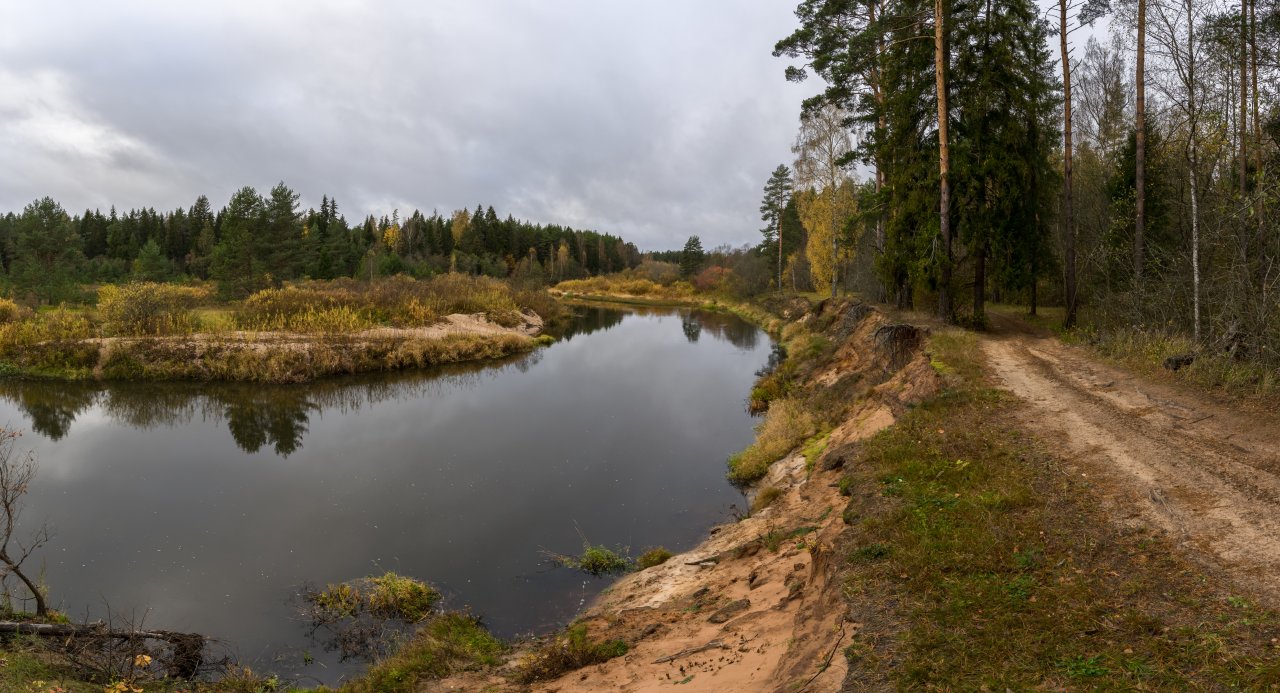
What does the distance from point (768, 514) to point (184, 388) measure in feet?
67.8

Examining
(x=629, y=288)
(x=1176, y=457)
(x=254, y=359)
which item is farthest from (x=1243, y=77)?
(x=629, y=288)

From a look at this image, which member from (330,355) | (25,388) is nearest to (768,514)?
(330,355)

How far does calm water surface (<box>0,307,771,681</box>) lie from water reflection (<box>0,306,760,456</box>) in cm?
10

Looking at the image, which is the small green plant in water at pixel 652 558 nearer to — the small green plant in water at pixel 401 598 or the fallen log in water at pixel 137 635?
the small green plant in water at pixel 401 598

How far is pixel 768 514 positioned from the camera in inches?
378

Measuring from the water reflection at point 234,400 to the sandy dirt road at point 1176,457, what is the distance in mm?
15555

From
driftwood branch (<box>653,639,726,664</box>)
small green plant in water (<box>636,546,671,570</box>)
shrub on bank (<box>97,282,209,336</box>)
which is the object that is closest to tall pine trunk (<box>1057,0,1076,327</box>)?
small green plant in water (<box>636,546,671,570</box>)

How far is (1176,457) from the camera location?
22.2ft

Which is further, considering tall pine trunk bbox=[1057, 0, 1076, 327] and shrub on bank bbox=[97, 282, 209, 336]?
shrub on bank bbox=[97, 282, 209, 336]

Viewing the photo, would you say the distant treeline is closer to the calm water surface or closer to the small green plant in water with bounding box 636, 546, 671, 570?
the calm water surface

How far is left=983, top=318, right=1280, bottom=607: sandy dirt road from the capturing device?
4.85 m

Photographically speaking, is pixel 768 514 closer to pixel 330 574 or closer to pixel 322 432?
pixel 330 574

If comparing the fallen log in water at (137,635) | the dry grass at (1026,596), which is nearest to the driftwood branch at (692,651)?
the dry grass at (1026,596)

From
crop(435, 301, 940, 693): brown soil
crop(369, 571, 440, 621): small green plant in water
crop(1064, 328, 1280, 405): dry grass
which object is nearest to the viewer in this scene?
crop(435, 301, 940, 693): brown soil
